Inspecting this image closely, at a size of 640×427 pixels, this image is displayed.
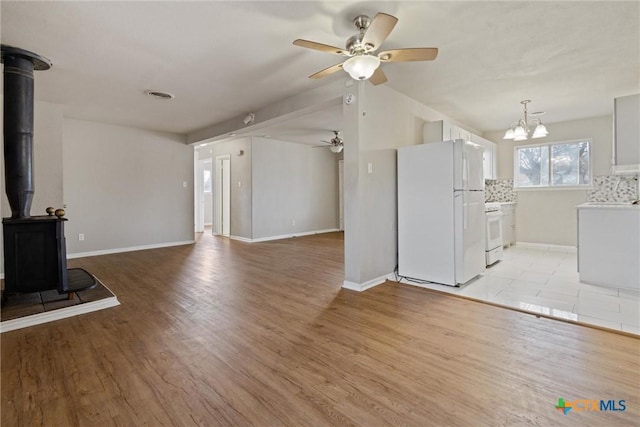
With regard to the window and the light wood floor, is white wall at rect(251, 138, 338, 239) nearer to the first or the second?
the light wood floor

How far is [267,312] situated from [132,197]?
4592mm

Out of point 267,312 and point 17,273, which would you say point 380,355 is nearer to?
point 267,312

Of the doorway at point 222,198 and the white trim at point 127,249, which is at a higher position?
the doorway at point 222,198

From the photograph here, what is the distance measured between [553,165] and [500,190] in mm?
984

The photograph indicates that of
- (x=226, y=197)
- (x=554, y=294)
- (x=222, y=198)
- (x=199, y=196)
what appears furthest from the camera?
(x=199, y=196)

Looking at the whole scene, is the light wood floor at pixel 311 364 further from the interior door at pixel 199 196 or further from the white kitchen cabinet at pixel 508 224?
the interior door at pixel 199 196

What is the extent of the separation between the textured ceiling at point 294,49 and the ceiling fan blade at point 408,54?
0.86 ft

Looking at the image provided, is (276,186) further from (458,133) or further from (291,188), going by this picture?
(458,133)

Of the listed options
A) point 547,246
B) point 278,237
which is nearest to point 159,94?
point 278,237

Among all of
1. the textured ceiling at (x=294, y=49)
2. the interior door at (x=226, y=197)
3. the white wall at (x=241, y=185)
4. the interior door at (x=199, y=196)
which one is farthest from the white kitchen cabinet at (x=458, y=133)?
the interior door at (x=199, y=196)

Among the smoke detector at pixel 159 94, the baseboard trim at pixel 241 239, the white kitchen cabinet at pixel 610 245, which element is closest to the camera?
the white kitchen cabinet at pixel 610 245

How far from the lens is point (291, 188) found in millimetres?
7602

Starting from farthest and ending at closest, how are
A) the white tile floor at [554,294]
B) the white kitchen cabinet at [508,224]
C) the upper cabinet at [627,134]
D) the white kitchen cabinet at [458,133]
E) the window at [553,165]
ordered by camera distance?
the white kitchen cabinet at [508,224] → the window at [553,165] → the white kitchen cabinet at [458,133] → the upper cabinet at [627,134] → the white tile floor at [554,294]

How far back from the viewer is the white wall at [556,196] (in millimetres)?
5199
